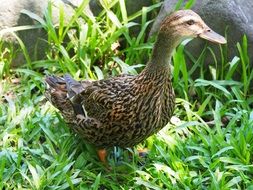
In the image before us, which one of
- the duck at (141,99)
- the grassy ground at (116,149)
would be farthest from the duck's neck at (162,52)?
the grassy ground at (116,149)

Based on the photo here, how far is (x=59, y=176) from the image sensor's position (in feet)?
15.5

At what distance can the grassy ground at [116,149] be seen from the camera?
4750mm

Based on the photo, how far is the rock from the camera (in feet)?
18.3

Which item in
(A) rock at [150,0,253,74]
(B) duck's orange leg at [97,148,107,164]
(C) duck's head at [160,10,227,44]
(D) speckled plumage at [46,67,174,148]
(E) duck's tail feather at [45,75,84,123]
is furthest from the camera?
(A) rock at [150,0,253,74]

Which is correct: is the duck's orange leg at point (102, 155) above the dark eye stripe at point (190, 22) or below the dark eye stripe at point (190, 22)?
below

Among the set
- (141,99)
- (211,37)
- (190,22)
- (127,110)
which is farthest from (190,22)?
(127,110)

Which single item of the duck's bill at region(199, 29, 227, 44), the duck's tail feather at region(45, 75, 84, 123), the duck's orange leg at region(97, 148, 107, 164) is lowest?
the duck's orange leg at region(97, 148, 107, 164)

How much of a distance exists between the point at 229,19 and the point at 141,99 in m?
1.31

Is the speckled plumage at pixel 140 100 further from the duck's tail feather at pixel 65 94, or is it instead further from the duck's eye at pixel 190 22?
the duck's tail feather at pixel 65 94

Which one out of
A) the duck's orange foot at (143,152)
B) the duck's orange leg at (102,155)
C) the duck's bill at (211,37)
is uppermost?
the duck's bill at (211,37)

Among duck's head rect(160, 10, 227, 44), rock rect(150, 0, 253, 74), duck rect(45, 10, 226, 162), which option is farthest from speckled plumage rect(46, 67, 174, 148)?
rock rect(150, 0, 253, 74)

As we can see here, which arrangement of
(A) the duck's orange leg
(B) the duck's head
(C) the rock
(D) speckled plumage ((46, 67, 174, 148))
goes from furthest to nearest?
(C) the rock, (A) the duck's orange leg, (D) speckled plumage ((46, 67, 174, 148)), (B) the duck's head

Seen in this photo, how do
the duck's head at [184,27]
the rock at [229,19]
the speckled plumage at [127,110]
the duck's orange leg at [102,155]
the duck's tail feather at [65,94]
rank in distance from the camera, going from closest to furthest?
the duck's head at [184,27] < the speckled plumage at [127,110] < the duck's orange leg at [102,155] < the duck's tail feather at [65,94] < the rock at [229,19]

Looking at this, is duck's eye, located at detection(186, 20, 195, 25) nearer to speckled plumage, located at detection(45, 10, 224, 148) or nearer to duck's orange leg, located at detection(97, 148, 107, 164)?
speckled plumage, located at detection(45, 10, 224, 148)
